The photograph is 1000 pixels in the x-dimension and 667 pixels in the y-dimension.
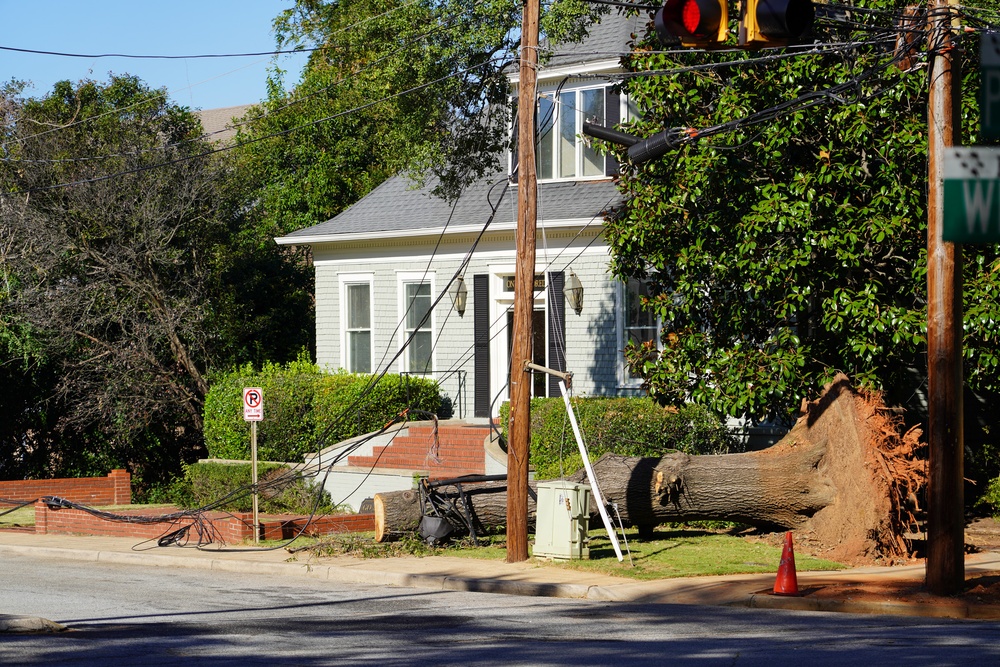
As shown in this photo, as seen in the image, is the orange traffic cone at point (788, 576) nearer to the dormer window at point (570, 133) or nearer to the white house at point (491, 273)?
the white house at point (491, 273)

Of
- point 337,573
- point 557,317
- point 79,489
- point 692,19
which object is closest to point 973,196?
point 692,19

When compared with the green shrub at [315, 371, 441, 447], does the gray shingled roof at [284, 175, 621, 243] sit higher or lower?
higher

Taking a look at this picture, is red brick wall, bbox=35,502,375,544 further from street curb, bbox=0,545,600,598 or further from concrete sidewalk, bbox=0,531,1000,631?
street curb, bbox=0,545,600,598

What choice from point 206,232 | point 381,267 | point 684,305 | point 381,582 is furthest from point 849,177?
point 206,232

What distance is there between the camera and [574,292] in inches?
907

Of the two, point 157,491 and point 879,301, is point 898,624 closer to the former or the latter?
point 879,301

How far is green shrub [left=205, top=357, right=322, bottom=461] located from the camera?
2456 cm

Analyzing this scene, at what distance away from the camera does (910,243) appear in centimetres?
1595

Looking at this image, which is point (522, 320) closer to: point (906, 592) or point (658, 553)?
point (658, 553)

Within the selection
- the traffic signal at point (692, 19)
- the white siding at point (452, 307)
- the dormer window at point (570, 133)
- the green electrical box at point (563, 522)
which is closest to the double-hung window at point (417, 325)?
the white siding at point (452, 307)

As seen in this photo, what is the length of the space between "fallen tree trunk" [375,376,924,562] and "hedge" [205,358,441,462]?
7.54 meters

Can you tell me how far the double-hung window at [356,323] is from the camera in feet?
89.1

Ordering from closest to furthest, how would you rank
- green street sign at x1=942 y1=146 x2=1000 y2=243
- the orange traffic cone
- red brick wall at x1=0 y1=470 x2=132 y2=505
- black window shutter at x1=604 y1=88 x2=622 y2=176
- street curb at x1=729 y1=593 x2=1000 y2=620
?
green street sign at x1=942 y1=146 x2=1000 y2=243
street curb at x1=729 y1=593 x2=1000 y2=620
the orange traffic cone
black window shutter at x1=604 y1=88 x2=622 y2=176
red brick wall at x1=0 y1=470 x2=132 y2=505

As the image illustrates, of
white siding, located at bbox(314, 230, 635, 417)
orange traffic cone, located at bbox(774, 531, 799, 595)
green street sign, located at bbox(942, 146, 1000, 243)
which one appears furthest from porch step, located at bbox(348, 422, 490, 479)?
green street sign, located at bbox(942, 146, 1000, 243)
